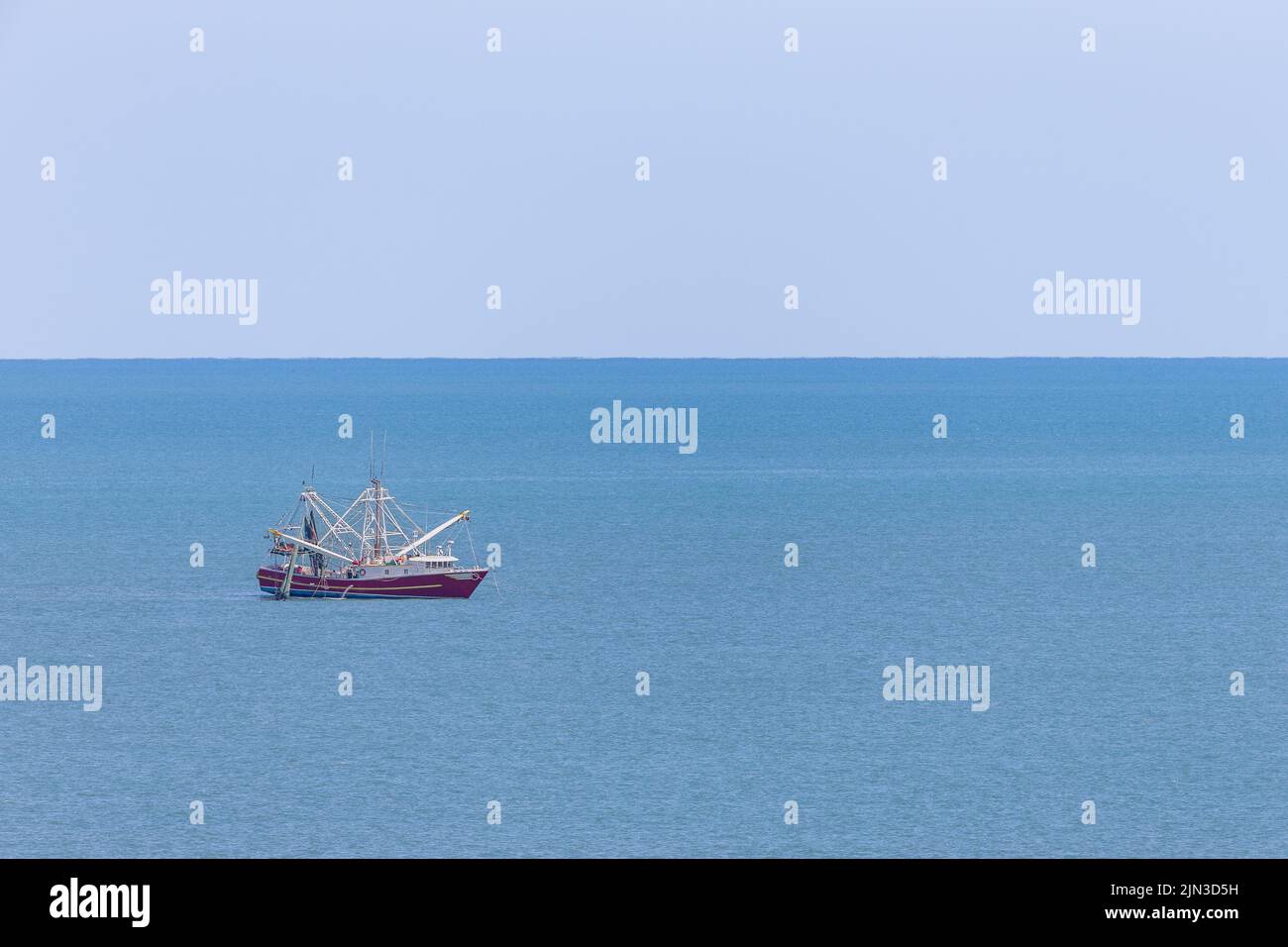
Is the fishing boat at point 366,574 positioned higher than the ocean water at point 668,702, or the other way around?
the fishing boat at point 366,574

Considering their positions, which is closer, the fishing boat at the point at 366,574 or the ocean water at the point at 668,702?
the ocean water at the point at 668,702

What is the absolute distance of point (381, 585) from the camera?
113812 millimetres

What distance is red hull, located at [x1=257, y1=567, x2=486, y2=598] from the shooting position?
374 ft

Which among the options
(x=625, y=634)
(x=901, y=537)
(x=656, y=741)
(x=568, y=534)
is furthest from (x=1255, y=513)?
(x=656, y=741)

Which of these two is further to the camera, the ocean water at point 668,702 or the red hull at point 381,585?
the red hull at point 381,585

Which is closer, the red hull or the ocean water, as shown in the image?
the ocean water

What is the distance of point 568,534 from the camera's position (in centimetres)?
14900

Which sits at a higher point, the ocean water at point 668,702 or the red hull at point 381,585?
the red hull at point 381,585

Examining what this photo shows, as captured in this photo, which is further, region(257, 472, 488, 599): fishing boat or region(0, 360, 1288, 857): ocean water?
region(257, 472, 488, 599): fishing boat

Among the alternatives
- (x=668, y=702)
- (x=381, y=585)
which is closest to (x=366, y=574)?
(x=381, y=585)

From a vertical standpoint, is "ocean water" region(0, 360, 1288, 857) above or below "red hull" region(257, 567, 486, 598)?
below

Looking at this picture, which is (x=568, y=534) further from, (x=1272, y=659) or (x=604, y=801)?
(x=604, y=801)

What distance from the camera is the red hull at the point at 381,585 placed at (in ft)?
374

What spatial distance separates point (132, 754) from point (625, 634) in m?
33.6
